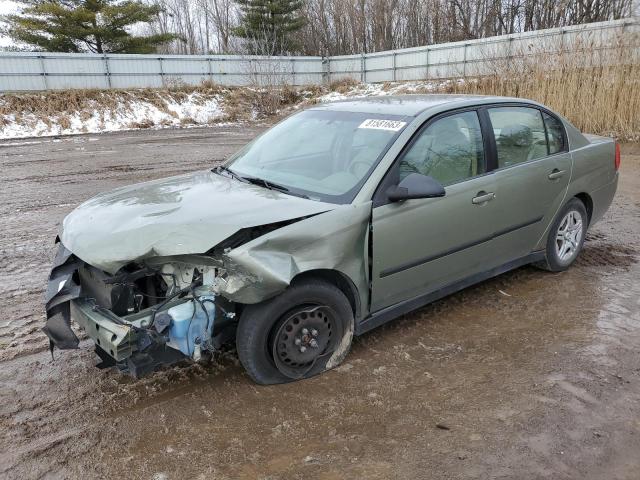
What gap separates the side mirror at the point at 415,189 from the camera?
318 cm

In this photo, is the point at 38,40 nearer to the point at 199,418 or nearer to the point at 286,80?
the point at 286,80

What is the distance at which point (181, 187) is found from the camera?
12.0 ft

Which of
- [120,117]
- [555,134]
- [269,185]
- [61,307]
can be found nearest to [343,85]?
[120,117]

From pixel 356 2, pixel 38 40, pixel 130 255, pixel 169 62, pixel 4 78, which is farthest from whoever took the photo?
pixel 356 2

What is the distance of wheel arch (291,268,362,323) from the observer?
3014 millimetres

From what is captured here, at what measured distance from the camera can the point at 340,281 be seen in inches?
125

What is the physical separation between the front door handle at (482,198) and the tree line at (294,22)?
27.8 meters

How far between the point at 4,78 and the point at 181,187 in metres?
25.8

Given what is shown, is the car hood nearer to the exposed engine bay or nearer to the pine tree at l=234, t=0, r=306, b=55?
the exposed engine bay

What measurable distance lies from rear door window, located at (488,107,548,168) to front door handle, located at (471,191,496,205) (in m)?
0.30

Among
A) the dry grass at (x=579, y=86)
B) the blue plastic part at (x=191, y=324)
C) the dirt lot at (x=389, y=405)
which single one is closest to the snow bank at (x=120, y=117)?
the dry grass at (x=579, y=86)

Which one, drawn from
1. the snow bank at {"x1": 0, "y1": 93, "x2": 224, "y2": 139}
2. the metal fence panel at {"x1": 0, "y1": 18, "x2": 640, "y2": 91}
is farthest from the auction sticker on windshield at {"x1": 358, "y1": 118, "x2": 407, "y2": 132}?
the snow bank at {"x1": 0, "y1": 93, "x2": 224, "y2": 139}

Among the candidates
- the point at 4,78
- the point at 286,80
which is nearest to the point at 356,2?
the point at 286,80

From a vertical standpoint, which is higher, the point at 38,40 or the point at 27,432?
the point at 38,40
